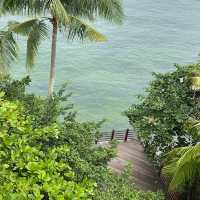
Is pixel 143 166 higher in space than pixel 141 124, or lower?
lower

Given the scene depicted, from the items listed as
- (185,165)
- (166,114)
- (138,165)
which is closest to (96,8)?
(166,114)

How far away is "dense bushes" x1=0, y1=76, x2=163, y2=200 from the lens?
260 inches

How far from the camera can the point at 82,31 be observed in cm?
1419

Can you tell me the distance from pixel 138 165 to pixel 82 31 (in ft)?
17.9

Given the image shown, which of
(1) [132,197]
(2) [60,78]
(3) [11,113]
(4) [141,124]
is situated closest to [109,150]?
(1) [132,197]

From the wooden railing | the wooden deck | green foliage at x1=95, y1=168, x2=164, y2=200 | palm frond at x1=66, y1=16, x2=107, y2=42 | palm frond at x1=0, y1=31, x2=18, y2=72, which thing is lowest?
the wooden deck

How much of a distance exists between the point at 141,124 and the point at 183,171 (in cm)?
393

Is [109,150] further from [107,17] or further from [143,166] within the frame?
[143,166]

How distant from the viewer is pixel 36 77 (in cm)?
3331

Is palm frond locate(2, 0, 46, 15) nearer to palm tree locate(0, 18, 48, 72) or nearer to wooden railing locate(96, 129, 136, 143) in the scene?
palm tree locate(0, 18, 48, 72)

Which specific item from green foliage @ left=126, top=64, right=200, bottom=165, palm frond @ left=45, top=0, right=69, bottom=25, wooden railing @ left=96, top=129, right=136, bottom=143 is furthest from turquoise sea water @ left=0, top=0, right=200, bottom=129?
palm frond @ left=45, top=0, right=69, bottom=25

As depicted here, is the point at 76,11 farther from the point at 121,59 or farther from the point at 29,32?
Result: the point at 121,59

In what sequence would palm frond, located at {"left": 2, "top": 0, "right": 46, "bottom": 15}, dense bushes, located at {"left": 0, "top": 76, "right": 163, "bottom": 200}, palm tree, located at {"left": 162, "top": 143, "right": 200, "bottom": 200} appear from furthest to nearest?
palm frond, located at {"left": 2, "top": 0, "right": 46, "bottom": 15} → palm tree, located at {"left": 162, "top": 143, "right": 200, "bottom": 200} → dense bushes, located at {"left": 0, "top": 76, "right": 163, "bottom": 200}

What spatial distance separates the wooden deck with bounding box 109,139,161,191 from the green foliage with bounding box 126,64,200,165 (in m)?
1.05
